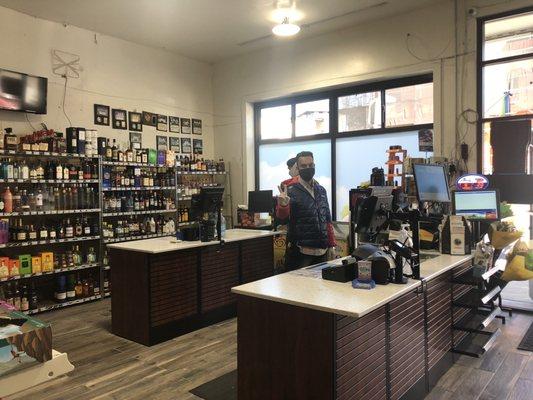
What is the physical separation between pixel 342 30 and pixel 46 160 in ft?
15.7

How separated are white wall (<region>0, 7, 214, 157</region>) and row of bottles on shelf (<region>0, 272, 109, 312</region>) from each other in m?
2.02

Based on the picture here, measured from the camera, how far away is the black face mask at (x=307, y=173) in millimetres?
3975

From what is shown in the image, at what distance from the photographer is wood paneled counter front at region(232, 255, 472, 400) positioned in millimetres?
2135

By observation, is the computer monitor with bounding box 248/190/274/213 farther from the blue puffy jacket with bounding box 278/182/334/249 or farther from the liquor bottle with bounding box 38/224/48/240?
the liquor bottle with bounding box 38/224/48/240

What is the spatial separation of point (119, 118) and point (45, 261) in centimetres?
254

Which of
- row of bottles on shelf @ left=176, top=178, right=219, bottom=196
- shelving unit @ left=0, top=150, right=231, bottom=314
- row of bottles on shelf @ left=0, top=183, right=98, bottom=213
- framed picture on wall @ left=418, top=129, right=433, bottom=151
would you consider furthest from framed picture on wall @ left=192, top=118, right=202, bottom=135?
framed picture on wall @ left=418, top=129, right=433, bottom=151

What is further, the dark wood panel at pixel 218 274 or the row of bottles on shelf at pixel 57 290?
the row of bottles on shelf at pixel 57 290

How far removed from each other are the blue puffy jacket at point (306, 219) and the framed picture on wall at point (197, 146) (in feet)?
14.2

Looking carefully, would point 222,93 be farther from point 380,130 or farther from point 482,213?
point 482,213

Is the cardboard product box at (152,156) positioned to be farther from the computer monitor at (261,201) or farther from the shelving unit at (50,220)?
the computer monitor at (261,201)

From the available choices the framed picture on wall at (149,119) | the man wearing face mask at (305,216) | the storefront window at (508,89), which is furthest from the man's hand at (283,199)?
the framed picture on wall at (149,119)

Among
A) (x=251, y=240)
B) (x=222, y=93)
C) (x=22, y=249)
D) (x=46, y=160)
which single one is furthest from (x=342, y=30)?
(x=22, y=249)

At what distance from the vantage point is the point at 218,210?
464 centimetres

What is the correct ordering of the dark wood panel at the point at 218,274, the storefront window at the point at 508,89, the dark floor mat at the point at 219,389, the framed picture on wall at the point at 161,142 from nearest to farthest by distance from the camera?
the dark floor mat at the point at 219,389 → the dark wood panel at the point at 218,274 → the storefront window at the point at 508,89 → the framed picture on wall at the point at 161,142
